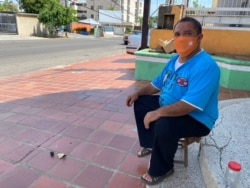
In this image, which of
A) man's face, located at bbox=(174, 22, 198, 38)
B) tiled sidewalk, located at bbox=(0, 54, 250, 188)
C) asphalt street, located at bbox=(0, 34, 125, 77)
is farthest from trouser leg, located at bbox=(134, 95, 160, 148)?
asphalt street, located at bbox=(0, 34, 125, 77)

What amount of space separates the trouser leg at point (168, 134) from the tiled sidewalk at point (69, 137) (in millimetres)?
278

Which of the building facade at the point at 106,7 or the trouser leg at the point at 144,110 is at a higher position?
the building facade at the point at 106,7

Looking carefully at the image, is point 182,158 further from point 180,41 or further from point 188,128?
point 180,41

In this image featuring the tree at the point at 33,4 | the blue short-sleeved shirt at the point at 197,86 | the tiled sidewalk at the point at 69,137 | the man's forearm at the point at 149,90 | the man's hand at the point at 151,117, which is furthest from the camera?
the tree at the point at 33,4

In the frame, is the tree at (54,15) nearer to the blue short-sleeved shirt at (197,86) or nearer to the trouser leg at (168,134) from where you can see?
the blue short-sleeved shirt at (197,86)

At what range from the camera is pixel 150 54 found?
521cm

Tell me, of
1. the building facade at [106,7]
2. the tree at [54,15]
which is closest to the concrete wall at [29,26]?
the tree at [54,15]

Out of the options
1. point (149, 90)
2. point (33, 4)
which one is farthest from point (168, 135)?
point (33, 4)

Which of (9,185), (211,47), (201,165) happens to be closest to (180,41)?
(201,165)

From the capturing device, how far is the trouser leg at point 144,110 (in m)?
2.12

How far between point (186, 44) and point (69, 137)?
67.1 inches

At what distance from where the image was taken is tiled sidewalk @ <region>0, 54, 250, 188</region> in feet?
6.69

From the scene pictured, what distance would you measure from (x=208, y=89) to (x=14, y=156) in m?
1.92

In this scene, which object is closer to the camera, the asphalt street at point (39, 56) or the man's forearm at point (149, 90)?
the man's forearm at point (149, 90)
